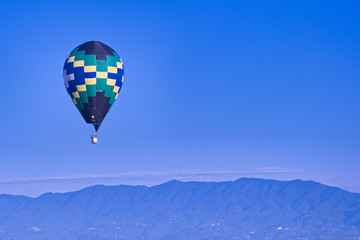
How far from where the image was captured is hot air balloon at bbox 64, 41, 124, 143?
101 m

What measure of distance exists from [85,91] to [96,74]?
9.27 ft

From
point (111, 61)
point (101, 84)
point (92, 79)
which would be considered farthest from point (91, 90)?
point (111, 61)

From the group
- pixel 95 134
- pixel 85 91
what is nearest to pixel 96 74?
pixel 85 91

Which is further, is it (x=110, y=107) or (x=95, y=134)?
(x=110, y=107)

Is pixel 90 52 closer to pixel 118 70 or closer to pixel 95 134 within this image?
pixel 118 70

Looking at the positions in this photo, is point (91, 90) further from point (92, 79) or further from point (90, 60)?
point (90, 60)

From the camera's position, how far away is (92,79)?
101188 mm

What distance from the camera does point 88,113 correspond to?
3942 inches

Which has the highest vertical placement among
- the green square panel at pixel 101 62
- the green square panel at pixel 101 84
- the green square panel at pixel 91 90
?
the green square panel at pixel 101 62

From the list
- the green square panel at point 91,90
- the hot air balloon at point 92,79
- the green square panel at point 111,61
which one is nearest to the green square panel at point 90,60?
the hot air balloon at point 92,79

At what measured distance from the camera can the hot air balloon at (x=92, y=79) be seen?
330ft

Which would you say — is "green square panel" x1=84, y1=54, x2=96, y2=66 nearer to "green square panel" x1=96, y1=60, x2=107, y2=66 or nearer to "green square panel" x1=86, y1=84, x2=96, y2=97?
"green square panel" x1=96, y1=60, x2=107, y2=66

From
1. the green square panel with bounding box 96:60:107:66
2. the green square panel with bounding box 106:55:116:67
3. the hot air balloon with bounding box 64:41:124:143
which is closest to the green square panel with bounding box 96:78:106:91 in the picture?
the hot air balloon with bounding box 64:41:124:143

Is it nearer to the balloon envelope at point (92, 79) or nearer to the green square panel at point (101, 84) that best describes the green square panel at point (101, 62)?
the balloon envelope at point (92, 79)
